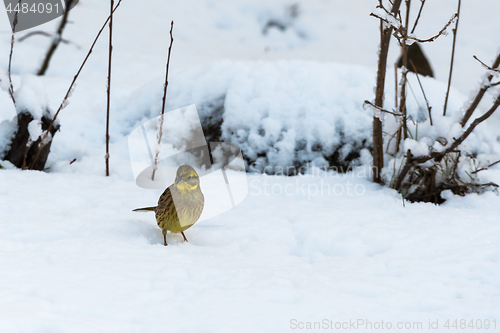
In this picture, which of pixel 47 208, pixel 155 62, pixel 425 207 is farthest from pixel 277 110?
pixel 155 62

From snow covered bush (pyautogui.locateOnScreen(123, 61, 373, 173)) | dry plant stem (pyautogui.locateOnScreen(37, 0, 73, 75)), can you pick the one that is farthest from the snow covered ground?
dry plant stem (pyautogui.locateOnScreen(37, 0, 73, 75))

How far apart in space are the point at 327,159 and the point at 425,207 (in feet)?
3.01

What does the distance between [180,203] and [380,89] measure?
140 centimetres

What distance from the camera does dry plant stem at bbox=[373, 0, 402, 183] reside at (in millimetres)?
1996

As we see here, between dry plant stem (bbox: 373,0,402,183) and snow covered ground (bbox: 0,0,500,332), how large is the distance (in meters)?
0.16

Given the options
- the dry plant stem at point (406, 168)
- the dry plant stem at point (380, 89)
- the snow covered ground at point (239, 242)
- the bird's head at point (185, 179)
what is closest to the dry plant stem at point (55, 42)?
the snow covered ground at point (239, 242)

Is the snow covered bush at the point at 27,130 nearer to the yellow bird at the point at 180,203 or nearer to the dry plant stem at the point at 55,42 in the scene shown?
the yellow bird at the point at 180,203

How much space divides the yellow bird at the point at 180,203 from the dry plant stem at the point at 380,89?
4.22ft

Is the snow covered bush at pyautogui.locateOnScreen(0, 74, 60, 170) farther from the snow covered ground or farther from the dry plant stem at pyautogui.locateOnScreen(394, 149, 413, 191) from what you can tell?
the dry plant stem at pyautogui.locateOnScreen(394, 149, 413, 191)

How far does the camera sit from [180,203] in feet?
4.57

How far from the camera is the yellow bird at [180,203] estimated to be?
1388mm

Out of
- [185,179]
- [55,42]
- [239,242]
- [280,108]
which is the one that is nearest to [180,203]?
[185,179]

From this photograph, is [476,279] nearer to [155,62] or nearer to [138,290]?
[138,290]

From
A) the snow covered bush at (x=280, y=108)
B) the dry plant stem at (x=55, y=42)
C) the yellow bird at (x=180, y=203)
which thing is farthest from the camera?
the dry plant stem at (x=55, y=42)
